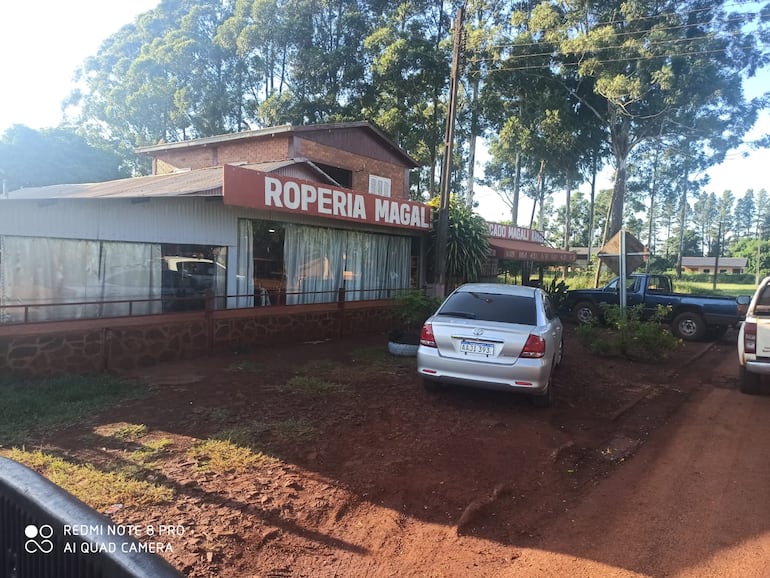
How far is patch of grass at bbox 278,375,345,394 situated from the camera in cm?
648

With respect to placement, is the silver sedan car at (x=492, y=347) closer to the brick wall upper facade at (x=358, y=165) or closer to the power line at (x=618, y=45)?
the brick wall upper facade at (x=358, y=165)

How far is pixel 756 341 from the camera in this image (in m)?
6.54

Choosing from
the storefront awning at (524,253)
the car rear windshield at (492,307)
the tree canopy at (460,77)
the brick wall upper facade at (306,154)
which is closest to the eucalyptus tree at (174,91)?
the tree canopy at (460,77)

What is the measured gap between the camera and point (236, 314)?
9.25 meters

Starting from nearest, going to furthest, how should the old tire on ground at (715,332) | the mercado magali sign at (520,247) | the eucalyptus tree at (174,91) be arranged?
the old tire on ground at (715,332), the mercado magali sign at (520,247), the eucalyptus tree at (174,91)

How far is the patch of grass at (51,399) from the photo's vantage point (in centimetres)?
489

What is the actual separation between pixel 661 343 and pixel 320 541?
26.5ft

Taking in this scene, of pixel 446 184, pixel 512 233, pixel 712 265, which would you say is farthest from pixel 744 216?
pixel 446 184

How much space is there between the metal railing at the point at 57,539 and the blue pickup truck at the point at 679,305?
1199 cm

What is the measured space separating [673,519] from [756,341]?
4258 millimetres

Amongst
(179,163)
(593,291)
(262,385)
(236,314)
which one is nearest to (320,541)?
(262,385)

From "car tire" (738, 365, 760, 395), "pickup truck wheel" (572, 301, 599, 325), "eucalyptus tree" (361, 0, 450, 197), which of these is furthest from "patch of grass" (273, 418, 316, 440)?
"eucalyptus tree" (361, 0, 450, 197)

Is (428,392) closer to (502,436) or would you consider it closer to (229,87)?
(502,436)

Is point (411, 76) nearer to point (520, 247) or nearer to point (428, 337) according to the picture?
point (520, 247)
